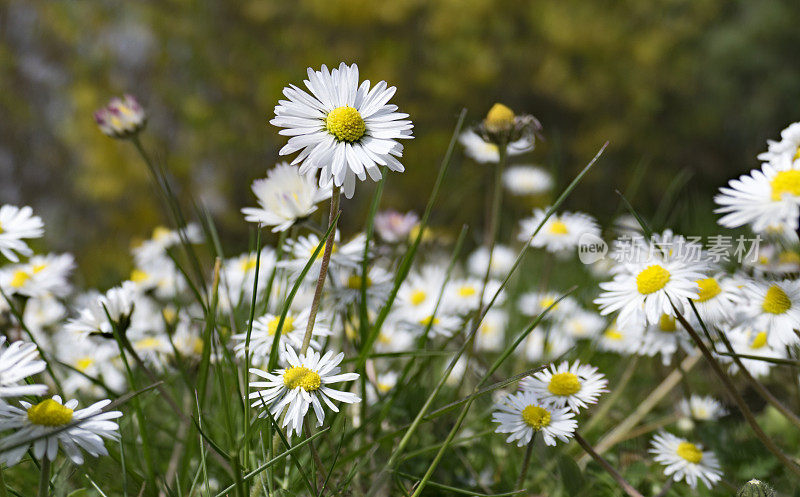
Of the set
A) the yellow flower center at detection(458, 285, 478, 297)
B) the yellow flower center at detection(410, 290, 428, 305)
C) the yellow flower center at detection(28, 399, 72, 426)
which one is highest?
the yellow flower center at detection(458, 285, 478, 297)

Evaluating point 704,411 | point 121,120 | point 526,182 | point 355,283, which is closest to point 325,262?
point 355,283

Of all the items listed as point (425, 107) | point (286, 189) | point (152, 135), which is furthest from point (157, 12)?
point (286, 189)

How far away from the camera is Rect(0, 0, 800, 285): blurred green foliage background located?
14.4 ft

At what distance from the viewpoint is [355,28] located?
4.40 meters

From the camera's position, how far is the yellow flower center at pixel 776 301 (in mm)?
844

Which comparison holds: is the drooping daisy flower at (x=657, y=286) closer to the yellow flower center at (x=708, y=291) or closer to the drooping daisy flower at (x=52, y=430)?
the yellow flower center at (x=708, y=291)

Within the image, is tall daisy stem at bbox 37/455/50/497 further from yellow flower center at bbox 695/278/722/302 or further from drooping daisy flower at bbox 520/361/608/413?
yellow flower center at bbox 695/278/722/302

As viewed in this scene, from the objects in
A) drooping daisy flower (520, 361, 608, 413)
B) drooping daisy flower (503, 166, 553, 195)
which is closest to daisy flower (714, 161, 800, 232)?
drooping daisy flower (520, 361, 608, 413)

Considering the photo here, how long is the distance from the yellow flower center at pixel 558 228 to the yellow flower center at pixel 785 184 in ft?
2.32

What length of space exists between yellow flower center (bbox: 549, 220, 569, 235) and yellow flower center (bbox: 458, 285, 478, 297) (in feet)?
0.71

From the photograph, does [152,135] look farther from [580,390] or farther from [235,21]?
[580,390]

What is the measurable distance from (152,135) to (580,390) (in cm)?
426

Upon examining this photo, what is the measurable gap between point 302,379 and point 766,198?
0.52 meters

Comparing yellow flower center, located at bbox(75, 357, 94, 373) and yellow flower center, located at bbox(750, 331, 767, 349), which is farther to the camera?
yellow flower center, located at bbox(75, 357, 94, 373)
